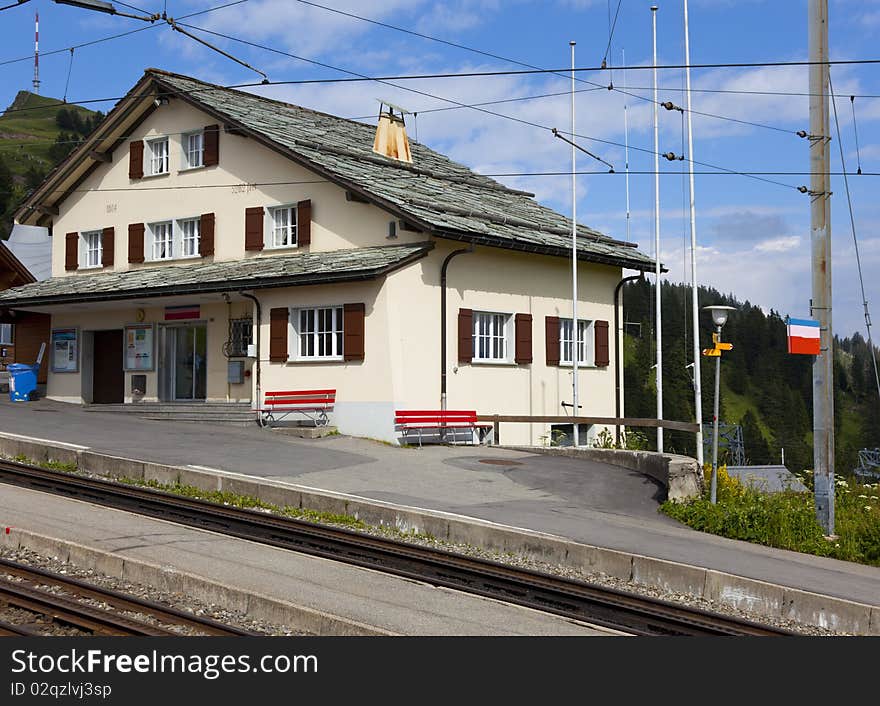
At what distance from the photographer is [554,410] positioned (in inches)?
1059

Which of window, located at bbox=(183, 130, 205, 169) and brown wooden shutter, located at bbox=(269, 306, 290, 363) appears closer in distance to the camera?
brown wooden shutter, located at bbox=(269, 306, 290, 363)

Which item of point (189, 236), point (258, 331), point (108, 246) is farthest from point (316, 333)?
point (108, 246)

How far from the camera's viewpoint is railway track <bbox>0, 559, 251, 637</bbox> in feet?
25.9

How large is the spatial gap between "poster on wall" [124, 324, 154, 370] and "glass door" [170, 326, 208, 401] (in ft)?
2.41

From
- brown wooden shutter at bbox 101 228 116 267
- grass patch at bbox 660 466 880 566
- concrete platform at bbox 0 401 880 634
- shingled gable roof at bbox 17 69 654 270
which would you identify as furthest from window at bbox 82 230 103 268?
grass patch at bbox 660 466 880 566

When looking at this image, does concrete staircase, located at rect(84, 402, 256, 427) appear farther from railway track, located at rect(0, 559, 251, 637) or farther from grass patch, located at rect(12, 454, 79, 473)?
railway track, located at rect(0, 559, 251, 637)

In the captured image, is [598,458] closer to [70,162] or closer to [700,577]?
[700,577]

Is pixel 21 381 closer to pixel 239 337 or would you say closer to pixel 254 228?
pixel 239 337

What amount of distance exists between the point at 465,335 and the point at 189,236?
29.4ft

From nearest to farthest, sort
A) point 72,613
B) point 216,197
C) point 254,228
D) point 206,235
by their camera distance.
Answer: point 72,613 < point 254,228 < point 216,197 < point 206,235

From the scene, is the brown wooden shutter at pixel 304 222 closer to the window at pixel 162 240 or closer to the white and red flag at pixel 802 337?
the window at pixel 162 240

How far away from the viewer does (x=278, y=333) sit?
24000 millimetres

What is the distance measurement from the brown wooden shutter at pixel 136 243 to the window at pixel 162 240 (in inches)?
13.0

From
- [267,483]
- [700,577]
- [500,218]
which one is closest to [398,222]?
[500,218]
